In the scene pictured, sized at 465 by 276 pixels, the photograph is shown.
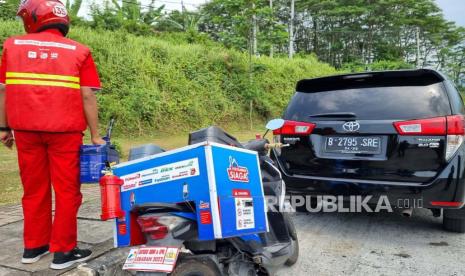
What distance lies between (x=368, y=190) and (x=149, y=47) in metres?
11.6

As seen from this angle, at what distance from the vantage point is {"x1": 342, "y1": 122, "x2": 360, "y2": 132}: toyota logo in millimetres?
3889

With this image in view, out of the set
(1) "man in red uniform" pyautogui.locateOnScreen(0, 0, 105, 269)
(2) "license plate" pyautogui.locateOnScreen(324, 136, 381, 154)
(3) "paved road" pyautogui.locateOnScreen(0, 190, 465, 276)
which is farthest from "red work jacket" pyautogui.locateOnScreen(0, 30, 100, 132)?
(2) "license plate" pyautogui.locateOnScreen(324, 136, 381, 154)

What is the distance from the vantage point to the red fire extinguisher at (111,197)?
2.42m

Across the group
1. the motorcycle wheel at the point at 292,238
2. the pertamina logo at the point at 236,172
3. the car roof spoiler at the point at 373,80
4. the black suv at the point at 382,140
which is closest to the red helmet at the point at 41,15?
the pertamina logo at the point at 236,172

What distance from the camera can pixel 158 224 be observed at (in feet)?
7.42

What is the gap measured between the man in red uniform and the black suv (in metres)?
2.04

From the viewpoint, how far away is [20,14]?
10.3ft

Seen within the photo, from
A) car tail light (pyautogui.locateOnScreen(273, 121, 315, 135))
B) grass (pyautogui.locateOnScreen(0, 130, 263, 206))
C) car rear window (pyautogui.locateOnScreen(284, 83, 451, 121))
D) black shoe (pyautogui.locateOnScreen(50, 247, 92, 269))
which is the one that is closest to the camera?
black shoe (pyautogui.locateOnScreen(50, 247, 92, 269))

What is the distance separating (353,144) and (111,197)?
238 centimetres

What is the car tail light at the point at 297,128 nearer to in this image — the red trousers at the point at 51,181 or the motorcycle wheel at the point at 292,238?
the motorcycle wheel at the point at 292,238

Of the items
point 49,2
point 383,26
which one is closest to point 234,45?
point 49,2

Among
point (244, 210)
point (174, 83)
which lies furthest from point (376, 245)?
point (174, 83)

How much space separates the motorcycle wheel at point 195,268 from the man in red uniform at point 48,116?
49.7 inches

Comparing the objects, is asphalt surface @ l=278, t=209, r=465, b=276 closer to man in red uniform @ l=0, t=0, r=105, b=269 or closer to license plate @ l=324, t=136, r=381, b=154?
license plate @ l=324, t=136, r=381, b=154
